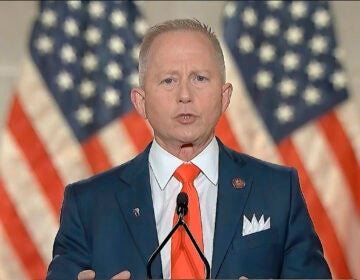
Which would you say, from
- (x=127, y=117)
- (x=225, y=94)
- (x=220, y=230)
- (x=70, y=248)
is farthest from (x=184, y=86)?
(x=127, y=117)

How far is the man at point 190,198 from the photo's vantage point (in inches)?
84.0

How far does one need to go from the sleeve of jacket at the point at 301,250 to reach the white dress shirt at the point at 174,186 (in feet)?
0.68

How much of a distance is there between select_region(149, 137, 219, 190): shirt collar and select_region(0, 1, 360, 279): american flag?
1640 mm

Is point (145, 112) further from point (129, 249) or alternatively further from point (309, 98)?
point (309, 98)

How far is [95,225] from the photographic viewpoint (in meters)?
2.21

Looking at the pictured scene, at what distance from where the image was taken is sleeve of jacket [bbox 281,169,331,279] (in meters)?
2.13

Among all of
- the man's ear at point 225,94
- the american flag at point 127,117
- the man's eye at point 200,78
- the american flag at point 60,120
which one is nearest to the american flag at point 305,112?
the american flag at point 127,117

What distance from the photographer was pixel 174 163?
2291mm

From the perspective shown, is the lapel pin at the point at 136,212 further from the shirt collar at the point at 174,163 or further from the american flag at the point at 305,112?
the american flag at the point at 305,112

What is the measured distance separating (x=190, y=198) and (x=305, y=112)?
1918 mm

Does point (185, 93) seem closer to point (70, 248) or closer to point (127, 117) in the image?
point (70, 248)

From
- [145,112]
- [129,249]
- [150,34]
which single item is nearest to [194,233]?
[129,249]

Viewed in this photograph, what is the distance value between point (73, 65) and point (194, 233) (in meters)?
1.98

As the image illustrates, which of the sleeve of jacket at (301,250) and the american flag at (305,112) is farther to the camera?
the american flag at (305,112)
